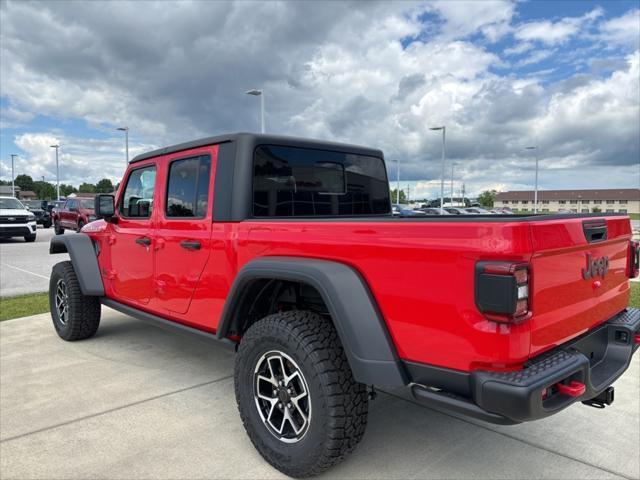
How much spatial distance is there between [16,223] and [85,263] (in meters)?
15.5

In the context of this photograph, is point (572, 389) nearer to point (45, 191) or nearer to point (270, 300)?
point (270, 300)

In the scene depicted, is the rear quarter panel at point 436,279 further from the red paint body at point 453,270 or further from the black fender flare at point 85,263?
the black fender flare at point 85,263

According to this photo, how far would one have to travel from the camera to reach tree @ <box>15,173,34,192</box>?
438 ft

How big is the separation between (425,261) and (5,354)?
173 inches

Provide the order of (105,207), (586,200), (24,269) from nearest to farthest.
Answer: (105,207), (24,269), (586,200)

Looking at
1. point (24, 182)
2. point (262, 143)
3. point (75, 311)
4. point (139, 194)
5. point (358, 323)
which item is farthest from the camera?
point (24, 182)

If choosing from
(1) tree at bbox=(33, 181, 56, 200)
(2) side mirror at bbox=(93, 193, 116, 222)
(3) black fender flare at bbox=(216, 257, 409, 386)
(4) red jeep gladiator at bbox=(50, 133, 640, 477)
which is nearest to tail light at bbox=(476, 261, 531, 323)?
(4) red jeep gladiator at bbox=(50, 133, 640, 477)

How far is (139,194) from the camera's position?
427cm

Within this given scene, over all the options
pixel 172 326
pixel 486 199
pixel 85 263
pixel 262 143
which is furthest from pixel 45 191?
pixel 262 143

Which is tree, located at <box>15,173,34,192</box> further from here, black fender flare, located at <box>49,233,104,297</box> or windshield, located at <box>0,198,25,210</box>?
black fender flare, located at <box>49,233,104,297</box>

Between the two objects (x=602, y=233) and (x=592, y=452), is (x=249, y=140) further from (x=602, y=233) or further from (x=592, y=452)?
(x=592, y=452)

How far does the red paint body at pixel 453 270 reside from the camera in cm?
201

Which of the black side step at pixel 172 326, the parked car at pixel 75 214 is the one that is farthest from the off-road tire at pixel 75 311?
the parked car at pixel 75 214

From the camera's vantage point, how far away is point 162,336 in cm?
536
